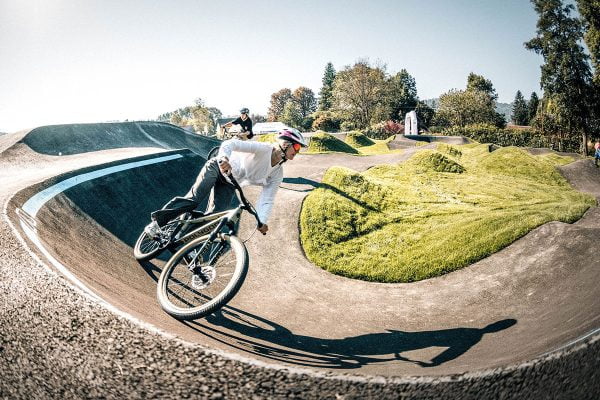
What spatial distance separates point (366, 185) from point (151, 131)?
18.5 m

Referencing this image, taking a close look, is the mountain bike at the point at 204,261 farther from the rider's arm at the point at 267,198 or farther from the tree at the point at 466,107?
the tree at the point at 466,107

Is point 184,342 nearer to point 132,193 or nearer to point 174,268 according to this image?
point 174,268

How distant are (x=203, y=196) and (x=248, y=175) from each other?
854 millimetres

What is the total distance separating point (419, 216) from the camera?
1085 centimetres

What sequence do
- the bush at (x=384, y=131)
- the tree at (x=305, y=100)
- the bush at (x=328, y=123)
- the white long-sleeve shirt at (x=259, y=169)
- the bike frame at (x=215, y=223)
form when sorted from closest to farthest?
1. the bike frame at (x=215, y=223)
2. the white long-sleeve shirt at (x=259, y=169)
3. the bush at (x=384, y=131)
4. the bush at (x=328, y=123)
5. the tree at (x=305, y=100)

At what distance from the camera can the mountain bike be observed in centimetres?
399

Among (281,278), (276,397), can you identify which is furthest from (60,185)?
(276,397)

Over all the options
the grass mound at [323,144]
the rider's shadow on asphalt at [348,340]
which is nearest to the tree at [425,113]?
the grass mound at [323,144]

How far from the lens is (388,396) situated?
6.61 feet

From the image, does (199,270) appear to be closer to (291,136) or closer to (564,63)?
(291,136)

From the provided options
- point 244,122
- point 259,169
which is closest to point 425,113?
point 244,122

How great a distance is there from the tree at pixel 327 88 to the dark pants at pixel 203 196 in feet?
319

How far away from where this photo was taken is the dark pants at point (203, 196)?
17.1 feet

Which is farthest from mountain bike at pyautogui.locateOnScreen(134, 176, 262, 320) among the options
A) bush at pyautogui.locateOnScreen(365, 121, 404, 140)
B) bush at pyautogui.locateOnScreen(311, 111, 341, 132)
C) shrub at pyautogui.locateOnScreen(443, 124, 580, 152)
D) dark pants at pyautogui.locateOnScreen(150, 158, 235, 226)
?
bush at pyautogui.locateOnScreen(311, 111, 341, 132)
